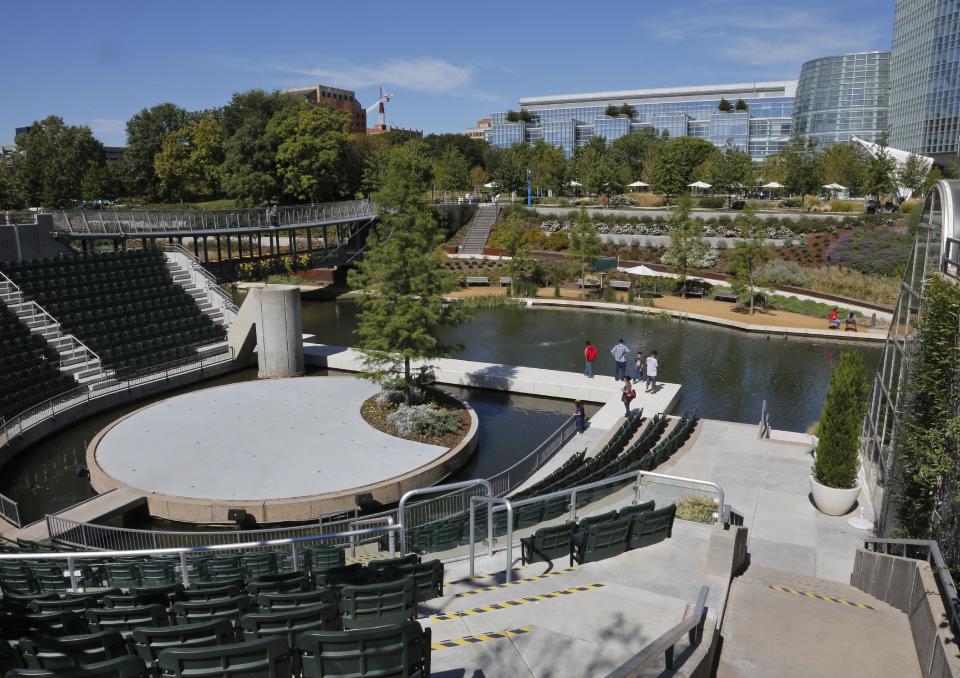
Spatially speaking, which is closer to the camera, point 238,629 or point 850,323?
point 238,629

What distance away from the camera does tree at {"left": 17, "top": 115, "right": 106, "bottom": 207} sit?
77.5m

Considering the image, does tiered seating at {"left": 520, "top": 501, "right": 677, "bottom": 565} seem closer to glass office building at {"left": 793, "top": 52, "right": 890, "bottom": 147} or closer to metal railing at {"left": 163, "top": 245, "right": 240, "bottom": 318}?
metal railing at {"left": 163, "top": 245, "right": 240, "bottom": 318}

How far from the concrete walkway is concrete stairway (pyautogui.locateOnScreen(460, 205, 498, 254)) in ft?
131

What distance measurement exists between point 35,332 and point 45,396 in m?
3.59

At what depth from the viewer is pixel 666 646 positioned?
18.2 feet

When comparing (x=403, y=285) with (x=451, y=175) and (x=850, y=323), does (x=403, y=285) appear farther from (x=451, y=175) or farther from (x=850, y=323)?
(x=451, y=175)

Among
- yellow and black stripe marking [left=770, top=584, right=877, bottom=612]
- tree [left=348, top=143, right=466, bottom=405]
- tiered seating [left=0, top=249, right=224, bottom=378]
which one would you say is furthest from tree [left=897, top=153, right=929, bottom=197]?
yellow and black stripe marking [left=770, top=584, right=877, bottom=612]

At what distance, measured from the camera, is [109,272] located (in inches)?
1166

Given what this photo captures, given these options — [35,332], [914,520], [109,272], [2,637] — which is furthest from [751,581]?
[109,272]

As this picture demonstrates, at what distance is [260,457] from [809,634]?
13.4 m

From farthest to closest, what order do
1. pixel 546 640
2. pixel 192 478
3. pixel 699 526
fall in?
pixel 192 478
pixel 699 526
pixel 546 640

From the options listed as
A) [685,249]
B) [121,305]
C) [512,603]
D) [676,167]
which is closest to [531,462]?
[512,603]

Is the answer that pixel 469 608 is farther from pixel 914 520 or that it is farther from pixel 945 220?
pixel 945 220

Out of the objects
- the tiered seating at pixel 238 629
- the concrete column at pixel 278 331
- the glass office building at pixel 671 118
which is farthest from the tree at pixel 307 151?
the glass office building at pixel 671 118
